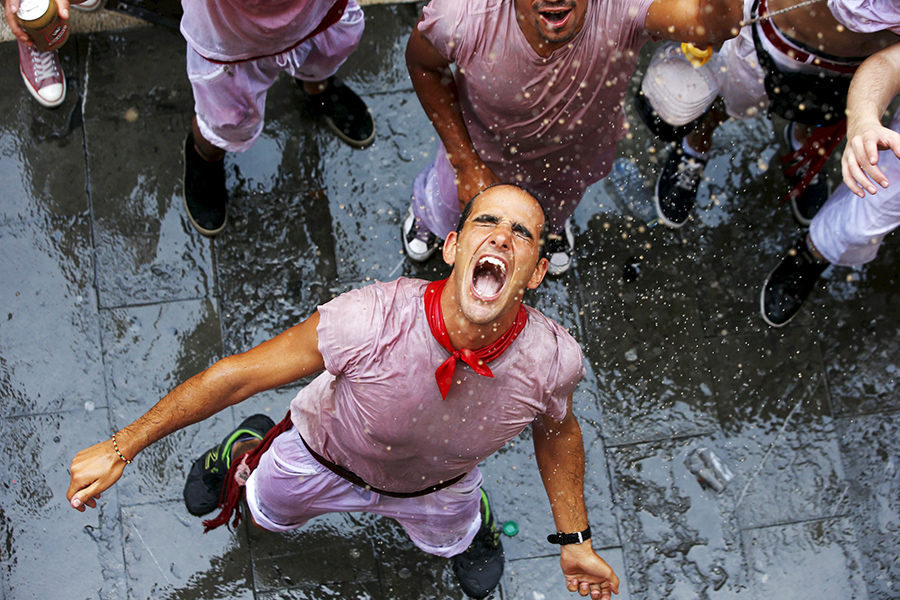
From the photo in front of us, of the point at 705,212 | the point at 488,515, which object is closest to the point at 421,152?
the point at 705,212

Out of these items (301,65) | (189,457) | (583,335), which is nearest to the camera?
(301,65)

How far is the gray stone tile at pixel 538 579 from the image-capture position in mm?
3729

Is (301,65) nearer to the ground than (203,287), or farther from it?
farther from it

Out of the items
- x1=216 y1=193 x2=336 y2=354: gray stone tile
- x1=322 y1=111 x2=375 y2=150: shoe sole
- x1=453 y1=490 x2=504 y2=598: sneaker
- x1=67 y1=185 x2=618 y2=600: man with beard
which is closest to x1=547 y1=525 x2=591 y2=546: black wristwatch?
x1=67 y1=185 x2=618 y2=600: man with beard

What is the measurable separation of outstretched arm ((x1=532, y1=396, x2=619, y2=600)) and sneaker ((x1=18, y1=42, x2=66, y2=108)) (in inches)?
129

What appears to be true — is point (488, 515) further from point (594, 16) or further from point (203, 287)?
point (594, 16)

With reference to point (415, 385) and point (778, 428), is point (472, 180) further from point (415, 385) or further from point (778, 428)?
point (778, 428)

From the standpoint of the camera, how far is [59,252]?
401 centimetres

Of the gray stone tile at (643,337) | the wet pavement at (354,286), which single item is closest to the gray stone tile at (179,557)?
the wet pavement at (354,286)

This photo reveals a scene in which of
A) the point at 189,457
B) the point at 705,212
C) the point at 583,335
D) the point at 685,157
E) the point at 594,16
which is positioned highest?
the point at 594,16

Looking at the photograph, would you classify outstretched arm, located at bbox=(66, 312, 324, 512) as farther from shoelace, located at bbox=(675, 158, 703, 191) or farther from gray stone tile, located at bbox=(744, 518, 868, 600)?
gray stone tile, located at bbox=(744, 518, 868, 600)

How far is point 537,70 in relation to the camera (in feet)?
8.35

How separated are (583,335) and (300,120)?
2.03 meters

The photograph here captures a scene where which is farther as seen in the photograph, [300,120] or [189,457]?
[300,120]
